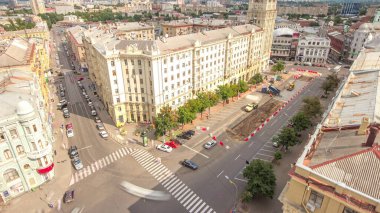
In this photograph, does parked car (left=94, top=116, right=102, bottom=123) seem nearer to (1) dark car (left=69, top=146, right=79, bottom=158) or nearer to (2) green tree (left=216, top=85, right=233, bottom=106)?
(1) dark car (left=69, top=146, right=79, bottom=158)

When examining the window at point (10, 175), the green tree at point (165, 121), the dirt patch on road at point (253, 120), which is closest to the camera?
the window at point (10, 175)

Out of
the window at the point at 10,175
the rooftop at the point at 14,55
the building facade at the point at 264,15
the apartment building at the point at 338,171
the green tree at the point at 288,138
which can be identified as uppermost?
the building facade at the point at 264,15

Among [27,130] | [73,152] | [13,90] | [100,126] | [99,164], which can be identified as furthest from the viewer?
[100,126]

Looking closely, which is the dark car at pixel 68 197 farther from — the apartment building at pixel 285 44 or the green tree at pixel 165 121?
the apartment building at pixel 285 44

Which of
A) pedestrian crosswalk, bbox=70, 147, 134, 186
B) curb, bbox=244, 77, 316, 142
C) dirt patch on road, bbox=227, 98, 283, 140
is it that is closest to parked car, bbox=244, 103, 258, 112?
dirt patch on road, bbox=227, 98, 283, 140

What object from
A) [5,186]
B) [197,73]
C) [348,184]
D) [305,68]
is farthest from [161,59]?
[305,68]

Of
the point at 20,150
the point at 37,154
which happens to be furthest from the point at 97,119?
the point at 20,150

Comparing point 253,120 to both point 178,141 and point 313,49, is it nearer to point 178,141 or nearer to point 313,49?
point 178,141

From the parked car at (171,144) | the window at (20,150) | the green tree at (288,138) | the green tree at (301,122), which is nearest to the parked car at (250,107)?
the green tree at (301,122)
